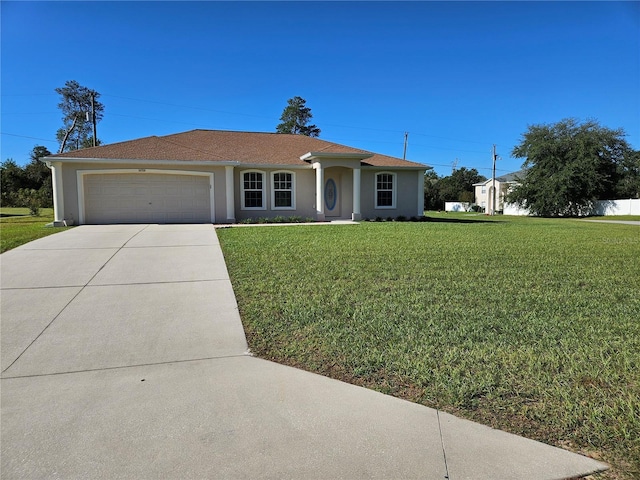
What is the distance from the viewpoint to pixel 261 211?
19812 mm

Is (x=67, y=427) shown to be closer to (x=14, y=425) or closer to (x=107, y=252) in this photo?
(x=14, y=425)

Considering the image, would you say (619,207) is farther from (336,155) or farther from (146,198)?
(146,198)

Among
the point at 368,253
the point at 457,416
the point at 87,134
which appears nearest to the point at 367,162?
the point at 368,253

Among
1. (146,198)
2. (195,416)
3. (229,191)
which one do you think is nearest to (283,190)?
(229,191)

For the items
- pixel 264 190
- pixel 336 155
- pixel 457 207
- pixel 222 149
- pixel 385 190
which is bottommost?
pixel 457 207

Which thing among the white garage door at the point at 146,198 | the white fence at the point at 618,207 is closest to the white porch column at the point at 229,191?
the white garage door at the point at 146,198

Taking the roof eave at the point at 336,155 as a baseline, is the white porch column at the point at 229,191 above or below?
below

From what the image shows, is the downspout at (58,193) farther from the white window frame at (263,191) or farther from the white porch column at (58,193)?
the white window frame at (263,191)

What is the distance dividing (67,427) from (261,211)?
17116 millimetres

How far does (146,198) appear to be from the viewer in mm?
17641

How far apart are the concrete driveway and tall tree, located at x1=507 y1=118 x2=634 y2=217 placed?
36.7 metres

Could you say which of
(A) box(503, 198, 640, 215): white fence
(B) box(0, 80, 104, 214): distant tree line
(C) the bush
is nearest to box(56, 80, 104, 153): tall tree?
(B) box(0, 80, 104, 214): distant tree line

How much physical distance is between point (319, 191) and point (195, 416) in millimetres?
17057

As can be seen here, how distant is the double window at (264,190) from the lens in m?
19.6
